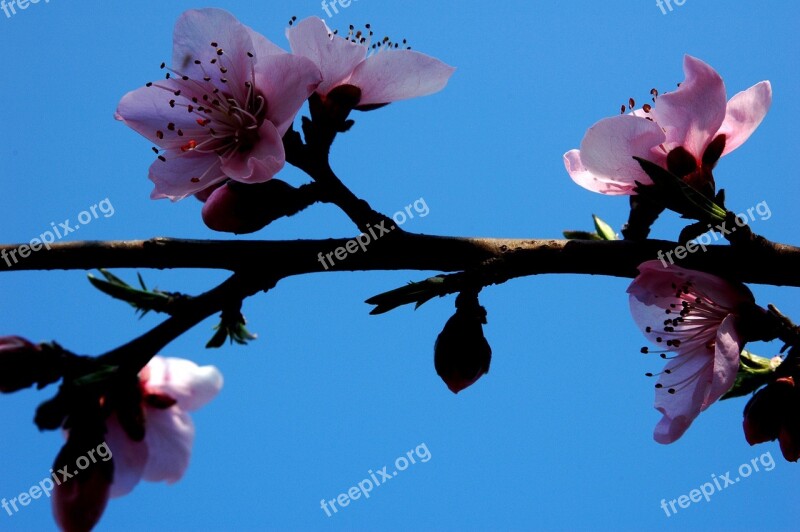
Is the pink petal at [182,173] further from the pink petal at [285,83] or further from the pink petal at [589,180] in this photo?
the pink petal at [589,180]

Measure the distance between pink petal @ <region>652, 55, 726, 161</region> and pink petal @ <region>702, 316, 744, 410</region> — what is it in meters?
0.41

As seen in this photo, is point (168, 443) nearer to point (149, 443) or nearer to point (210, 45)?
point (149, 443)

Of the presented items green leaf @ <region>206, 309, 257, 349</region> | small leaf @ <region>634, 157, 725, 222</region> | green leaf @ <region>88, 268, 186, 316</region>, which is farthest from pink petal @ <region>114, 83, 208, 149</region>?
small leaf @ <region>634, 157, 725, 222</region>

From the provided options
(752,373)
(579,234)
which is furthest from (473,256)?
(752,373)

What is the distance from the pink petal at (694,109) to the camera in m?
1.47

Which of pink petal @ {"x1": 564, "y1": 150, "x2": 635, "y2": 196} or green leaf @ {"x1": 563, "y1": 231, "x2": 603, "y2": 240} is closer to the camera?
pink petal @ {"x1": 564, "y1": 150, "x2": 635, "y2": 196}

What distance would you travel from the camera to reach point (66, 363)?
1257 mm

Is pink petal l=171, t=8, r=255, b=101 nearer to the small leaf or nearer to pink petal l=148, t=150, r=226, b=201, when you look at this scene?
pink petal l=148, t=150, r=226, b=201

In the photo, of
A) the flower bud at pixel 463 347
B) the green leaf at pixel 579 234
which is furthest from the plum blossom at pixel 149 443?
the green leaf at pixel 579 234

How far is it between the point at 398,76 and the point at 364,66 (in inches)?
2.8

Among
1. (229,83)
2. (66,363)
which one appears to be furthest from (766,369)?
(66,363)

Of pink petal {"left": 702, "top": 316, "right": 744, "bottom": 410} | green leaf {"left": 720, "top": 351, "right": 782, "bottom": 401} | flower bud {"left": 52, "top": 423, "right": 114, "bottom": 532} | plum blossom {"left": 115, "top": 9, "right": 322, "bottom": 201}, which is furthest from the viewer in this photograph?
green leaf {"left": 720, "top": 351, "right": 782, "bottom": 401}

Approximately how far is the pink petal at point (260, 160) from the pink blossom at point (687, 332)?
71 cm

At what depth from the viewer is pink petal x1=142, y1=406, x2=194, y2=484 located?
154 centimetres
